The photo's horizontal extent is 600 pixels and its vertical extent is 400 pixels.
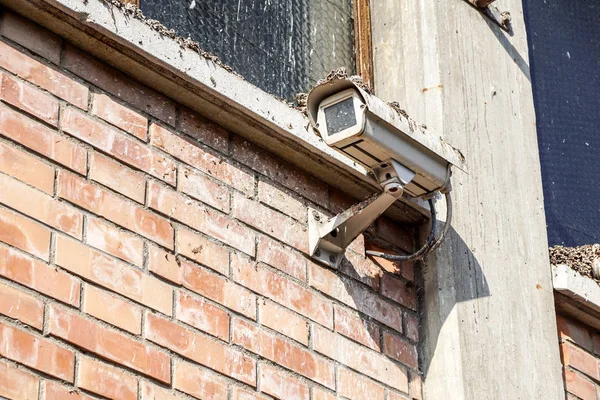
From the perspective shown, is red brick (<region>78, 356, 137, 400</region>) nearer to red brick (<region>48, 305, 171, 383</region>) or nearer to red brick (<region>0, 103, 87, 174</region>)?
red brick (<region>48, 305, 171, 383</region>)

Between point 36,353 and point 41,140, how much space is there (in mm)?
599

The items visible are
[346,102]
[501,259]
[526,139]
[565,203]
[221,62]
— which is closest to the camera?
[346,102]

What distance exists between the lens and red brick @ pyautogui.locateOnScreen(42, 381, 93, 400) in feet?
10.9

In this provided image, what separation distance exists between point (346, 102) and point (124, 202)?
2.49ft

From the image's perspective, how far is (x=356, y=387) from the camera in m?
4.23

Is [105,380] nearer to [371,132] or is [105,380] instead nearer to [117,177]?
[117,177]

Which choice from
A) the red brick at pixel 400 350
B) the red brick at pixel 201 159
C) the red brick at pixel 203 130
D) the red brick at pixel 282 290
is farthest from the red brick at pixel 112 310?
the red brick at pixel 400 350

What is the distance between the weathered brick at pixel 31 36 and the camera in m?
3.70

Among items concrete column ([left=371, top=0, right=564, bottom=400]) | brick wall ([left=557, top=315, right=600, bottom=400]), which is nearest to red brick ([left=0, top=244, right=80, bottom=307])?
concrete column ([left=371, top=0, right=564, bottom=400])

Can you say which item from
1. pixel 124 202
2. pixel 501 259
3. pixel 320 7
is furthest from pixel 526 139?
pixel 124 202

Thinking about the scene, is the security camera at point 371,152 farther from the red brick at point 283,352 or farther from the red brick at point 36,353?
the red brick at point 36,353

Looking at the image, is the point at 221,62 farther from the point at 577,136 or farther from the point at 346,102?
the point at 577,136

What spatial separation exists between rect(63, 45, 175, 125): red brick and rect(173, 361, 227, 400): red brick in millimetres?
763

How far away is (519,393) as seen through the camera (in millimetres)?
4648
